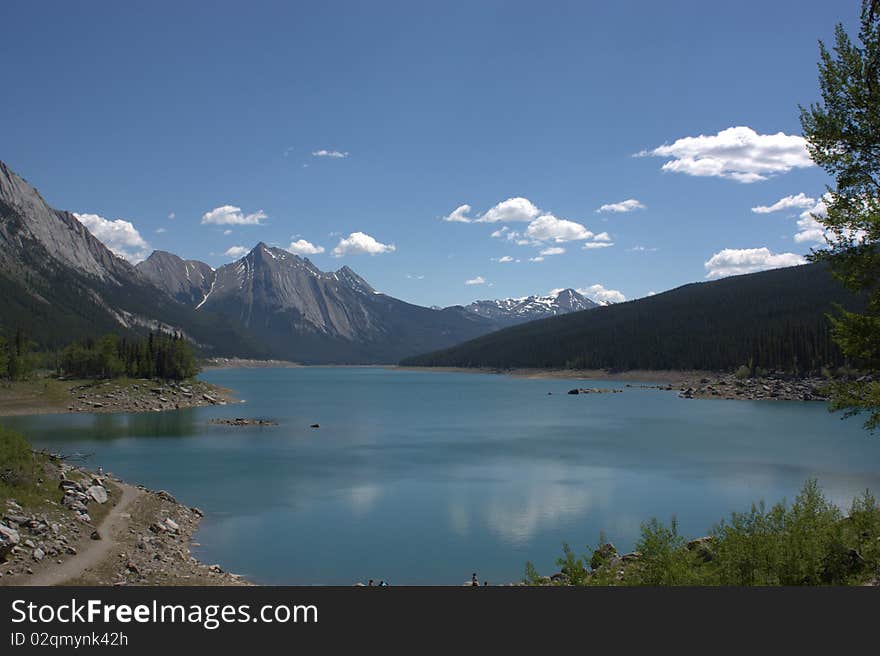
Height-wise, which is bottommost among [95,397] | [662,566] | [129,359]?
[95,397]

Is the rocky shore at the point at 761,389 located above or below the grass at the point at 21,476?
below

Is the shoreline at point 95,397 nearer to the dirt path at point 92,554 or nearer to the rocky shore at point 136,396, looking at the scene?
the rocky shore at point 136,396

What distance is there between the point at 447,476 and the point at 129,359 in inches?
3300

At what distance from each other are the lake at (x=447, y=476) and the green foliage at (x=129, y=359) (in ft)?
54.2

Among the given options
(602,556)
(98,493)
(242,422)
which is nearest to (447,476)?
(98,493)

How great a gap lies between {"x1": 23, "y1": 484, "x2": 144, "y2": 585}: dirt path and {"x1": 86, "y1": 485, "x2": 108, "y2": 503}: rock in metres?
0.77

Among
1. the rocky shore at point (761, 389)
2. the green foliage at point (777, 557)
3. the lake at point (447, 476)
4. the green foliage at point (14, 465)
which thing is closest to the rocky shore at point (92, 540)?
the green foliage at point (14, 465)

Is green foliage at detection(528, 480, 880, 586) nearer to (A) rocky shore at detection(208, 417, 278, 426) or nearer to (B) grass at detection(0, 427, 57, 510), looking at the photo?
(B) grass at detection(0, 427, 57, 510)

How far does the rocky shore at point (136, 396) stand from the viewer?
95.9 metres

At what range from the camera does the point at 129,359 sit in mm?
113875

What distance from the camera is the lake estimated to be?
31141 millimetres

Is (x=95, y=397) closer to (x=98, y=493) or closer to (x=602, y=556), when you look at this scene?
(x=98, y=493)

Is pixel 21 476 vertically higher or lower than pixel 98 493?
higher

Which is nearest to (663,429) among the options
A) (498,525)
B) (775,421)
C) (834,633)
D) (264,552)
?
(775,421)
